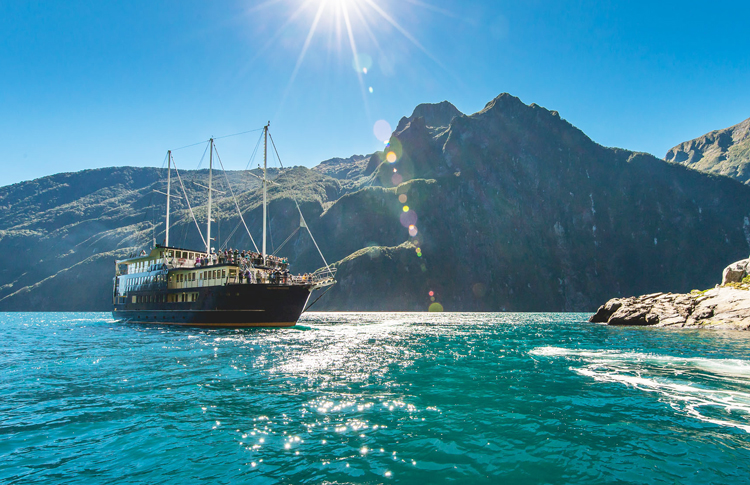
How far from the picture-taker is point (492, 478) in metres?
8.86

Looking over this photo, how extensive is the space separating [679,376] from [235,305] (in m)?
45.6

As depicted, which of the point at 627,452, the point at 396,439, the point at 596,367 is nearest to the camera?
the point at 627,452

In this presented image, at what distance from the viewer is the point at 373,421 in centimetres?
1287

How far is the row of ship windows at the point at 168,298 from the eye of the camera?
5618 centimetres

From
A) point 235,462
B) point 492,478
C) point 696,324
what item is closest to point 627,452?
point 492,478

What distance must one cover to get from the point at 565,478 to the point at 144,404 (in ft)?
47.0

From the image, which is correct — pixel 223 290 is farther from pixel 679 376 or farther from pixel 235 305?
pixel 679 376

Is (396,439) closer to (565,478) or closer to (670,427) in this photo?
(565,478)

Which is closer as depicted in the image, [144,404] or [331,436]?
[331,436]

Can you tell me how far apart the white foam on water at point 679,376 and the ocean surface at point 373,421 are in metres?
0.13

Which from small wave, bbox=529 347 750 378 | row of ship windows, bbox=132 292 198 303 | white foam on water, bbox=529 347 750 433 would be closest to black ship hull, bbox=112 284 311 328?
row of ship windows, bbox=132 292 198 303

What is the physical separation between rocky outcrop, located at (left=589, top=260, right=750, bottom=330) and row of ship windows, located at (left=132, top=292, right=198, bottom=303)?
6783 cm

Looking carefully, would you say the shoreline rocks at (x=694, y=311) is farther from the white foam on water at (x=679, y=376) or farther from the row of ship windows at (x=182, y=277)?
the row of ship windows at (x=182, y=277)

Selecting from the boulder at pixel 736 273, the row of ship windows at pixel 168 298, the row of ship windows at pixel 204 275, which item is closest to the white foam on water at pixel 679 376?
the row of ship windows at pixel 204 275
